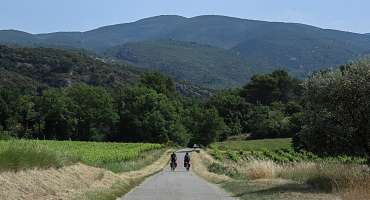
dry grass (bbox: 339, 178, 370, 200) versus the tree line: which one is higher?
dry grass (bbox: 339, 178, 370, 200)

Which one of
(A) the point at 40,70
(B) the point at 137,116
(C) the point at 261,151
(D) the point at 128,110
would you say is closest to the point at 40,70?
(A) the point at 40,70

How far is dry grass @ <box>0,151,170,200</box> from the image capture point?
18.3 meters

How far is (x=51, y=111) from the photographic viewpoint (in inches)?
4759

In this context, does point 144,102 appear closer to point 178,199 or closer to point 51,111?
point 51,111

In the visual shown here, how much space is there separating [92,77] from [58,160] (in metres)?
174

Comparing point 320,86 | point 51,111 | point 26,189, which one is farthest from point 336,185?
point 51,111

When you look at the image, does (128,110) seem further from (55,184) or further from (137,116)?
(55,184)

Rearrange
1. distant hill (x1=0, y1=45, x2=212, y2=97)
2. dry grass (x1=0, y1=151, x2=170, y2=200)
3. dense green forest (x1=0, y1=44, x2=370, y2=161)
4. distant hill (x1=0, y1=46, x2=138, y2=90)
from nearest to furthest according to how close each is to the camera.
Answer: dry grass (x1=0, y1=151, x2=170, y2=200) < dense green forest (x1=0, y1=44, x2=370, y2=161) < distant hill (x1=0, y1=45, x2=212, y2=97) < distant hill (x1=0, y1=46, x2=138, y2=90)

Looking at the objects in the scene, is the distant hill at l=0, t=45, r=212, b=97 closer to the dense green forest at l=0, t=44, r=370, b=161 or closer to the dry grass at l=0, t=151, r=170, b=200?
the dense green forest at l=0, t=44, r=370, b=161

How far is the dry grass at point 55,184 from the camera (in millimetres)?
18297

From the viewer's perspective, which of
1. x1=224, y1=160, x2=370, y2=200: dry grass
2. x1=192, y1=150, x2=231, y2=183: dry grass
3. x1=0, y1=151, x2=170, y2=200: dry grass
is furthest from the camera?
x1=192, y1=150, x2=231, y2=183: dry grass

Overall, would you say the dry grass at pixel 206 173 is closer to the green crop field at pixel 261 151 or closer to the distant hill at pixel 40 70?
the green crop field at pixel 261 151

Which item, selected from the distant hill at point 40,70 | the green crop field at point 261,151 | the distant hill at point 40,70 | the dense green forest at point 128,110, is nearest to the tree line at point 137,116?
the dense green forest at point 128,110

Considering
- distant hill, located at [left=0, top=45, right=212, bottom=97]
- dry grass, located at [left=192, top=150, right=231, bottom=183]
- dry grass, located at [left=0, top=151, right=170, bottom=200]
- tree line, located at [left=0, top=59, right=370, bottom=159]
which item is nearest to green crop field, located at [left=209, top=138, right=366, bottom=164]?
tree line, located at [left=0, top=59, right=370, bottom=159]
